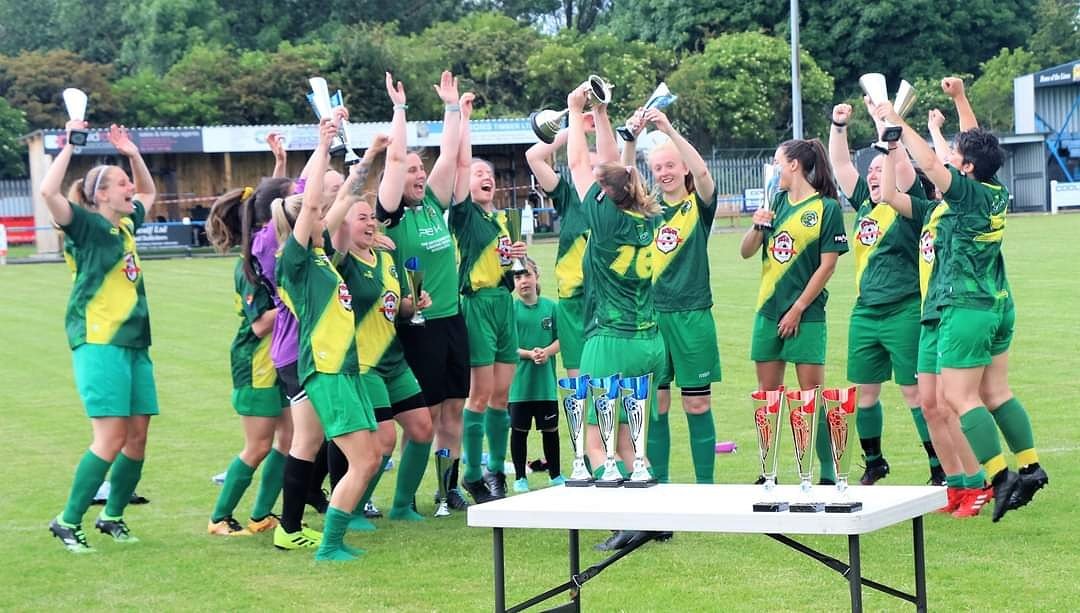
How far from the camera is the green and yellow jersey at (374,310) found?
313 inches

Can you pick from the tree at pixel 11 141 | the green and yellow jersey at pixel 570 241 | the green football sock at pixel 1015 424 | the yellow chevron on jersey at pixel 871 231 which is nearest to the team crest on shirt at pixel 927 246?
the yellow chevron on jersey at pixel 871 231

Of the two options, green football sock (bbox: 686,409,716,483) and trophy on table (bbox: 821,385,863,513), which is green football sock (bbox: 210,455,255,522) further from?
trophy on table (bbox: 821,385,863,513)

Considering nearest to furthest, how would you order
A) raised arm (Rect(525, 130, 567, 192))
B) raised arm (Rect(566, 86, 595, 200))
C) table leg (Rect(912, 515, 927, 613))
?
table leg (Rect(912, 515, 927, 613)), raised arm (Rect(566, 86, 595, 200)), raised arm (Rect(525, 130, 567, 192))

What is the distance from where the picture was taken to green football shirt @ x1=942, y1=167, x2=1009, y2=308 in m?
7.84

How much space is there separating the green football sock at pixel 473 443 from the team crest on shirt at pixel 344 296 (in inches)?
80.0

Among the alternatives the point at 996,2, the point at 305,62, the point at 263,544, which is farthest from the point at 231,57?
the point at 263,544

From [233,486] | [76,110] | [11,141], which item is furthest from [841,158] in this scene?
[11,141]

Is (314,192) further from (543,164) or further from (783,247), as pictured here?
(783,247)

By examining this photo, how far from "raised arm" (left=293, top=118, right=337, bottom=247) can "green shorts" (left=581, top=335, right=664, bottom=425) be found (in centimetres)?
163

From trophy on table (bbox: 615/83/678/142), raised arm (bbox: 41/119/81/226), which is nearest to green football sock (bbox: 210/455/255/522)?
raised arm (bbox: 41/119/81/226)

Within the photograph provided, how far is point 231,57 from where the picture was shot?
5456 cm

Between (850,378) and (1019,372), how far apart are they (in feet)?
16.1

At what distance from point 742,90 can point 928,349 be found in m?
47.0

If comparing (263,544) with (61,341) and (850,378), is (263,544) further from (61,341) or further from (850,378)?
(61,341)
